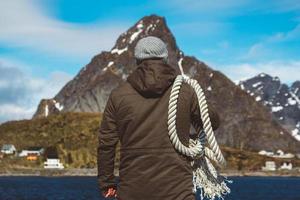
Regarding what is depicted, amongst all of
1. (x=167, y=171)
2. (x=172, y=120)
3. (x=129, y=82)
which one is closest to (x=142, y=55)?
(x=129, y=82)

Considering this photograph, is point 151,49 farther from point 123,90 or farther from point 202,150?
point 202,150

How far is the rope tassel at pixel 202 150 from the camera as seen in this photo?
286 inches

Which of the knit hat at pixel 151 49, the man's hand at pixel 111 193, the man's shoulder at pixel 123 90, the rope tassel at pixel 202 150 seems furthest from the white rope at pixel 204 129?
the man's hand at pixel 111 193

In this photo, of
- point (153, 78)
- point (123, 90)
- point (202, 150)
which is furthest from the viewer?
point (202, 150)

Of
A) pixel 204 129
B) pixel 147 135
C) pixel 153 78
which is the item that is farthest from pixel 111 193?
pixel 153 78

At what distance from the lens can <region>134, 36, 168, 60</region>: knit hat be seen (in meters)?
7.55

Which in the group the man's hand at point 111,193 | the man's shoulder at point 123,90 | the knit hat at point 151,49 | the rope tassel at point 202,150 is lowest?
the man's hand at point 111,193

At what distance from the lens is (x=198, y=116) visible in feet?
24.8

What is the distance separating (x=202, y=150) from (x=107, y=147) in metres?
1.06

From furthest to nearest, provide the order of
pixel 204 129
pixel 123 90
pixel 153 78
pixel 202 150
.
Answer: pixel 202 150
pixel 204 129
pixel 123 90
pixel 153 78

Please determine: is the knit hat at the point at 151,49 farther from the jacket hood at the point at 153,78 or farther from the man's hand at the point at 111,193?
the man's hand at the point at 111,193

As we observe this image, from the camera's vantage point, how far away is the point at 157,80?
7.23 metres

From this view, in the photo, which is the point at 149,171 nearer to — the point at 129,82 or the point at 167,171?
the point at 167,171

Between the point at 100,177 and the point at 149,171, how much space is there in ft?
2.00
